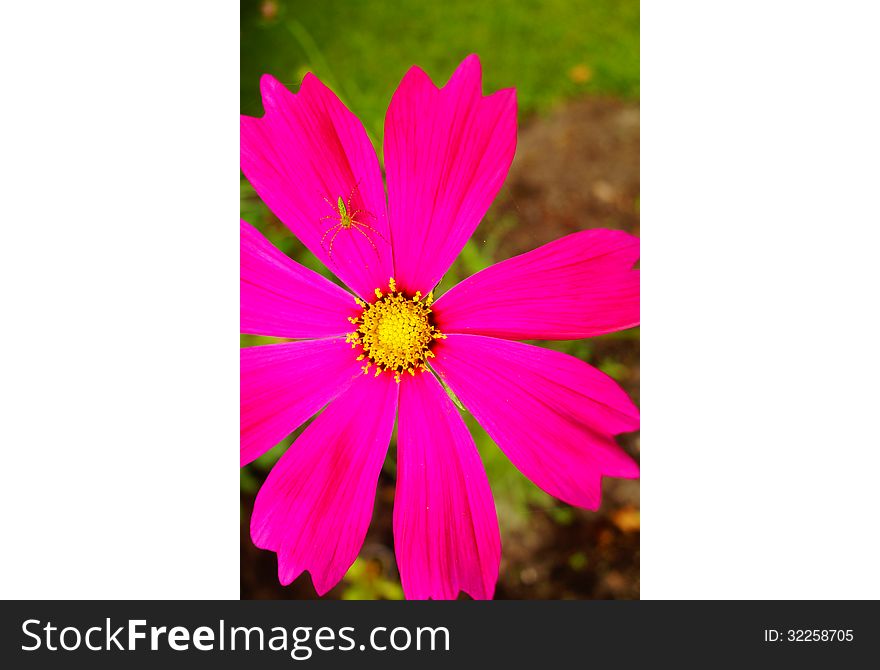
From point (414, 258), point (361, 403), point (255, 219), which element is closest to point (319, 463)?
point (361, 403)

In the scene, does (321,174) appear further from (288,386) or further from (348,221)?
(288,386)

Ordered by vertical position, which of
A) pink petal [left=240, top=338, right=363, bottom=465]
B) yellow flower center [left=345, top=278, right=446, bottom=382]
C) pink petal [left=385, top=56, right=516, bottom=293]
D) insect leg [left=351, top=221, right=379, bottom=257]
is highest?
pink petal [left=385, top=56, right=516, bottom=293]

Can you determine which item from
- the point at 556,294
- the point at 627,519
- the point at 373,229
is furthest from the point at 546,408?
the point at 627,519

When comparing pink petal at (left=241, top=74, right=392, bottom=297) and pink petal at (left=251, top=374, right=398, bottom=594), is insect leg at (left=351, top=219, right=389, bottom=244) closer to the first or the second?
pink petal at (left=241, top=74, right=392, bottom=297)

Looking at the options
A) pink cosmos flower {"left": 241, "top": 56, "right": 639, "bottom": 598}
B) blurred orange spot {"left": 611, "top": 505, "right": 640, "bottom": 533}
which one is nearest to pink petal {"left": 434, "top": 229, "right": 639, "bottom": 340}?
pink cosmos flower {"left": 241, "top": 56, "right": 639, "bottom": 598}

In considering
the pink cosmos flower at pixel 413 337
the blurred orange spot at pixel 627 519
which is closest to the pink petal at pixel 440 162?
the pink cosmos flower at pixel 413 337
